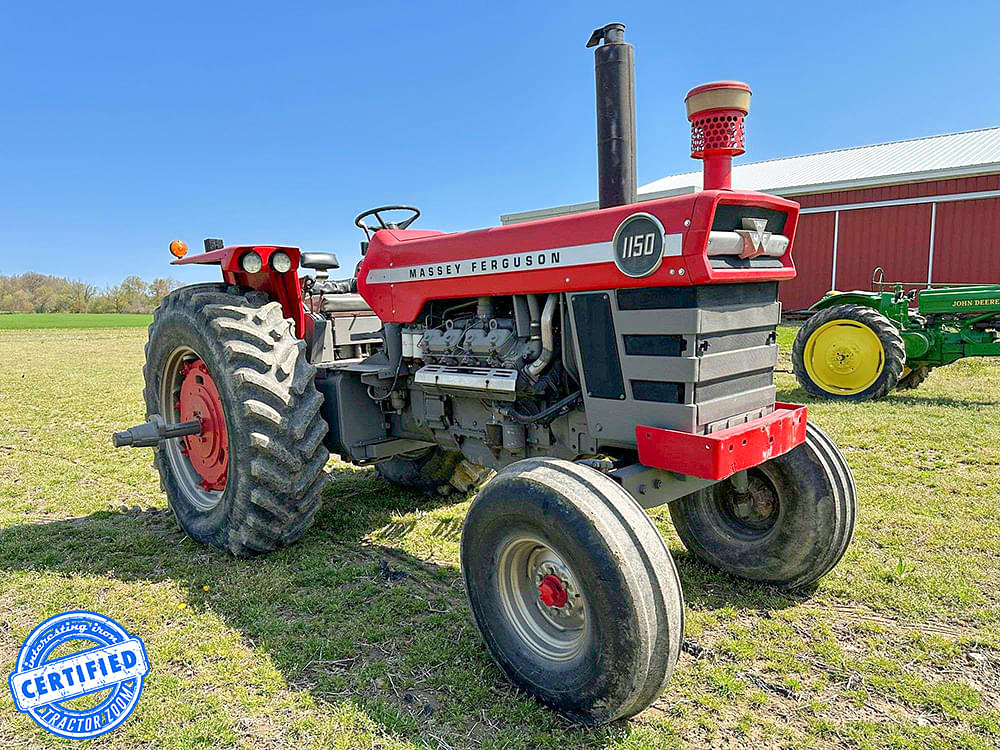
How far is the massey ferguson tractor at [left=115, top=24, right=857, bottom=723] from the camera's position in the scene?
246 centimetres

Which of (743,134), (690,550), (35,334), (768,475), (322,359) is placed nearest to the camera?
(743,134)

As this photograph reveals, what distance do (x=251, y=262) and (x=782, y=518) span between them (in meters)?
2.99

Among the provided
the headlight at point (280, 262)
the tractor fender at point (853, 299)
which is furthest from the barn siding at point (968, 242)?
the headlight at point (280, 262)

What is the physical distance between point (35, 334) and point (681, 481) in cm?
3055

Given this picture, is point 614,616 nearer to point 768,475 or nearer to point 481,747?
point 481,747

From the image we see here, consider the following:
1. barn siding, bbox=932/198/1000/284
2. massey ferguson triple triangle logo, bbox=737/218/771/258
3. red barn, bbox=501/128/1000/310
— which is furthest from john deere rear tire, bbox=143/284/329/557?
barn siding, bbox=932/198/1000/284

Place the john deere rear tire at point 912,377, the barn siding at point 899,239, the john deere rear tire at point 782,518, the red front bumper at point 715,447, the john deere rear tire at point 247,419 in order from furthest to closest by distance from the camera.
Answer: the barn siding at point 899,239 < the john deere rear tire at point 912,377 < the john deere rear tire at point 247,419 < the john deere rear tire at point 782,518 < the red front bumper at point 715,447

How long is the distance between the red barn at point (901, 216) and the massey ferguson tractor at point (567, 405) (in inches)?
545

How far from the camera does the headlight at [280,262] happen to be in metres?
4.04

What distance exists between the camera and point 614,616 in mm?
2258

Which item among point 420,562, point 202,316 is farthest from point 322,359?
point 420,562

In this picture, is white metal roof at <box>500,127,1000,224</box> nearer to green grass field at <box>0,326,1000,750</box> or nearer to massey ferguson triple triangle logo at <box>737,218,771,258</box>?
green grass field at <box>0,326,1000,750</box>

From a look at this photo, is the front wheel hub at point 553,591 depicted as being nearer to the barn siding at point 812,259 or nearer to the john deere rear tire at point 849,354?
the john deere rear tire at point 849,354

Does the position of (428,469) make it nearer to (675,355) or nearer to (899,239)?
(675,355)
